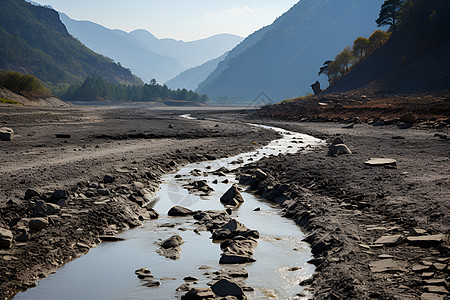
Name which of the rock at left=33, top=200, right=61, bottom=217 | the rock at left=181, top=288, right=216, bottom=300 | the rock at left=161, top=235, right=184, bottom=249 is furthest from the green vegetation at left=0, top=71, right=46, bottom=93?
the rock at left=181, top=288, right=216, bottom=300

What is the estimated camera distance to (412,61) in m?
75.1

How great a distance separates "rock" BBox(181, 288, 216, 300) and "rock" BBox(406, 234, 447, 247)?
374cm

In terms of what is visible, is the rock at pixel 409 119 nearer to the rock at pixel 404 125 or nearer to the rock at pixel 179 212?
the rock at pixel 404 125

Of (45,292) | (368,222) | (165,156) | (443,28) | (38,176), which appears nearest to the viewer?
(45,292)

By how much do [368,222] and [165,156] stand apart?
1110 cm

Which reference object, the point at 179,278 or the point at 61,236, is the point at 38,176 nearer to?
the point at 61,236

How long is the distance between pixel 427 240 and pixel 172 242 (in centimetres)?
464

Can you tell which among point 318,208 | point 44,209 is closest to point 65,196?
point 44,209

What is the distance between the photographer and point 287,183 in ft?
42.6

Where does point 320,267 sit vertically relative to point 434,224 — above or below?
below

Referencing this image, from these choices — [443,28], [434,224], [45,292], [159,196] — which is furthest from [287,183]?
[443,28]

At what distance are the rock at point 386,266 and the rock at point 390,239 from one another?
81cm

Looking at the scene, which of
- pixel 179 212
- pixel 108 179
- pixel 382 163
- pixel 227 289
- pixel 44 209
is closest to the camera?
pixel 227 289

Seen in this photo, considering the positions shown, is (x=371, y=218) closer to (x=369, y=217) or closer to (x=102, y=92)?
(x=369, y=217)
